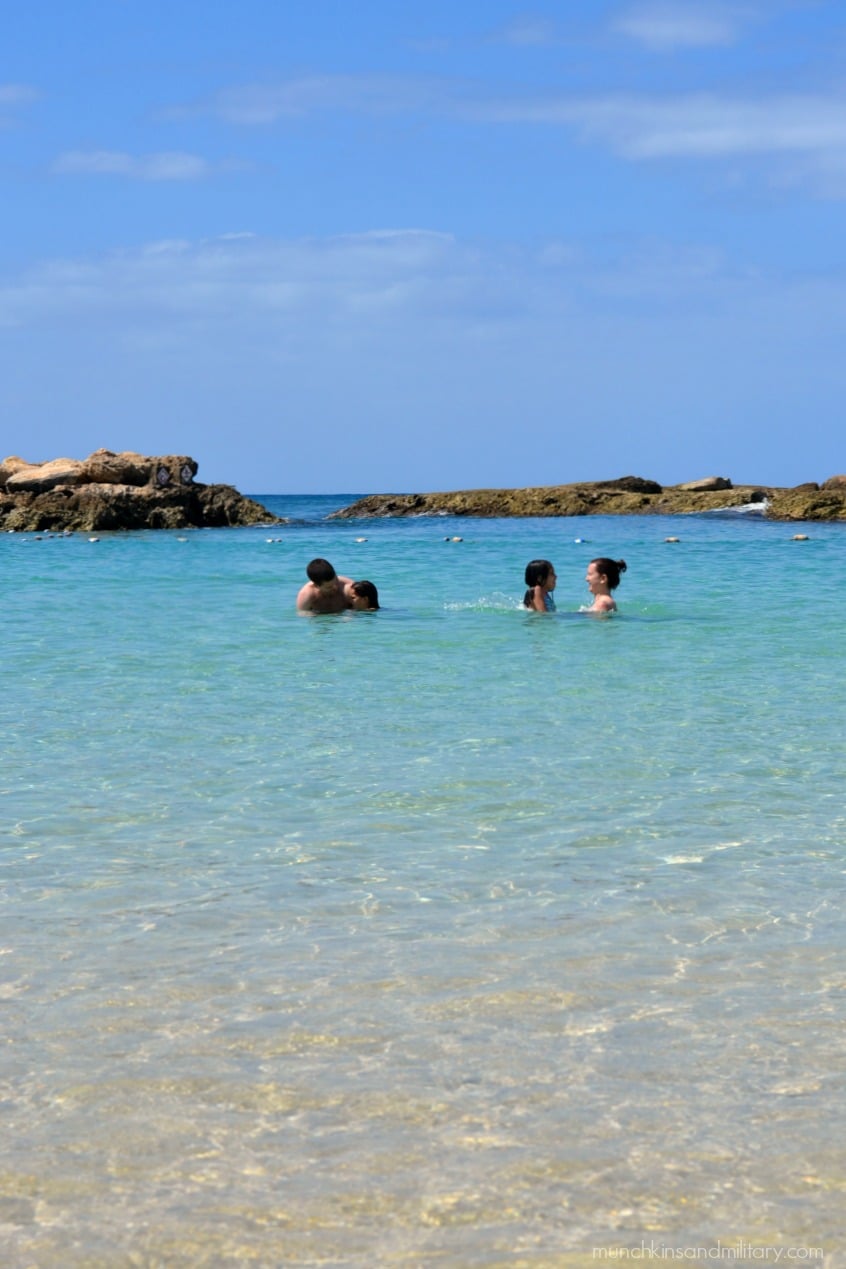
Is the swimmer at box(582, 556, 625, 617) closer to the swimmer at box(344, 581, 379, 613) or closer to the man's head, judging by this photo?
the swimmer at box(344, 581, 379, 613)

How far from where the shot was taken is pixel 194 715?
10.1 m

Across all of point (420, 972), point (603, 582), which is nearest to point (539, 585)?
point (603, 582)

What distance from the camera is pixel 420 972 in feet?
15.1

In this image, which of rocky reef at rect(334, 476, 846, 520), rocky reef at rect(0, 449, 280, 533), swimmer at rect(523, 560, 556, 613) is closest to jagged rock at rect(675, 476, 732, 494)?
rocky reef at rect(334, 476, 846, 520)

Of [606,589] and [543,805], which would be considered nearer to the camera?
[543,805]

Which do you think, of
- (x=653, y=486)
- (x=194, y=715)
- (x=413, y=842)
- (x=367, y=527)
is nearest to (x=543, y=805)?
(x=413, y=842)

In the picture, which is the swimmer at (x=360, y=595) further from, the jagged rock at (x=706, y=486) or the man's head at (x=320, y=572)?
the jagged rock at (x=706, y=486)

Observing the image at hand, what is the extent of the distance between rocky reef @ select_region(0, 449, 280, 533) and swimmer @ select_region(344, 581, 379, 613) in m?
30.3

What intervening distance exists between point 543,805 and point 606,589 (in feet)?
33.1

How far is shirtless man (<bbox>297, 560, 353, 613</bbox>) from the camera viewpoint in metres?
17.4

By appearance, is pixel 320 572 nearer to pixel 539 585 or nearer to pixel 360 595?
pixel 360 595

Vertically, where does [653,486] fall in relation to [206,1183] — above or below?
above

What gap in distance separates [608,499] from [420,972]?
50.7m

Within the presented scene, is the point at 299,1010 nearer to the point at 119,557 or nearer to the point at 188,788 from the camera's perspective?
the point at 188,788
